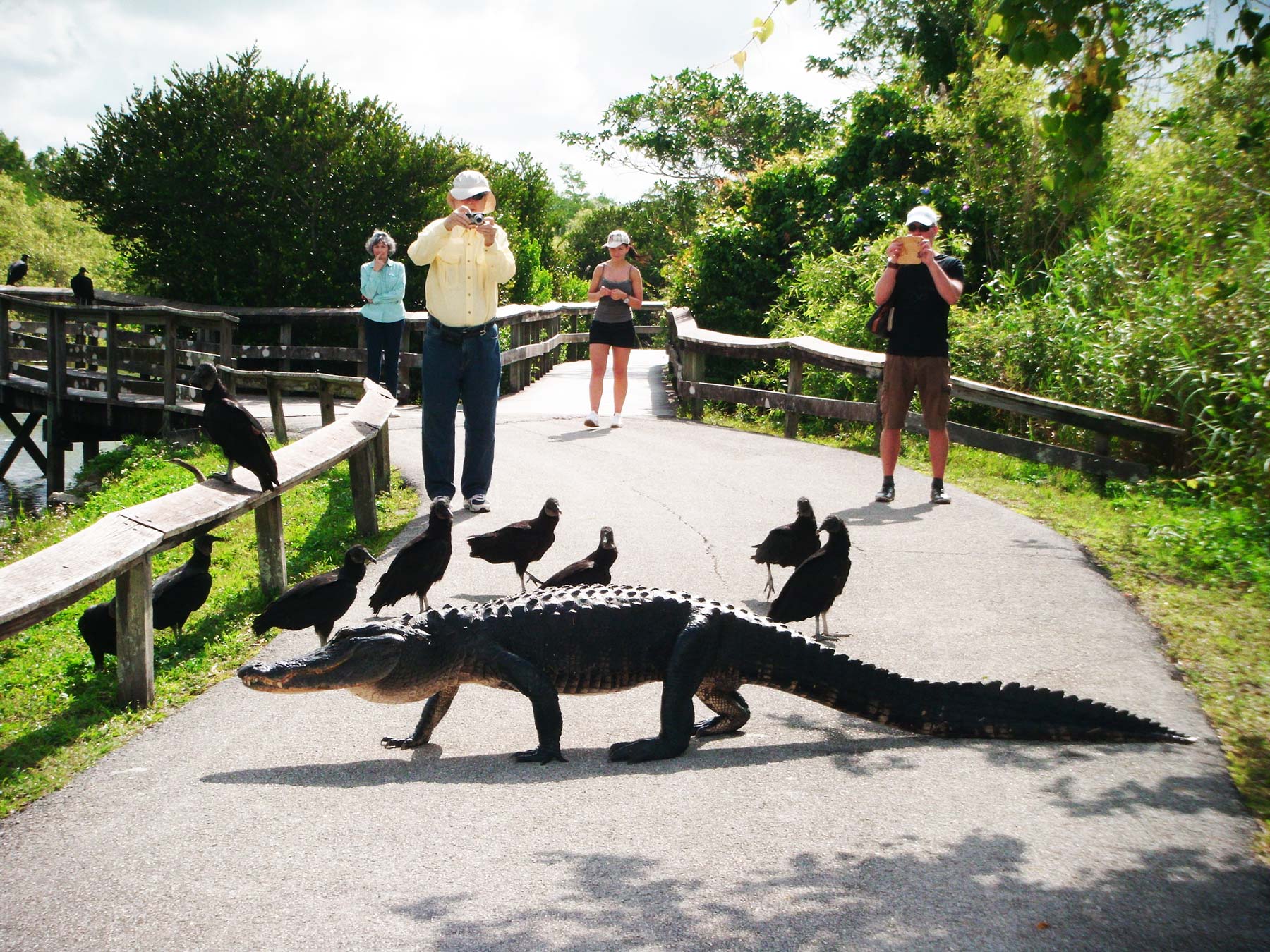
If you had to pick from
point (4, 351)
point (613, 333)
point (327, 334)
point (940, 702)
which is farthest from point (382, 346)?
point (940, 702)

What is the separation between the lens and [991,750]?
4.79 meters

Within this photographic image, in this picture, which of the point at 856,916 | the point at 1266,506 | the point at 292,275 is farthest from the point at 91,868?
the point at 292,275

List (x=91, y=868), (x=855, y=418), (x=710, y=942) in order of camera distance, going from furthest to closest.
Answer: (x=855, y=418)
(x=91, y=868)
(x=710, y=942)

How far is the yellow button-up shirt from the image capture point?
8648mm

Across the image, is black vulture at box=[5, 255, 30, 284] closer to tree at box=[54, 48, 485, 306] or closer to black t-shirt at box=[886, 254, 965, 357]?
tree at box=[54, 48, 485, 306]

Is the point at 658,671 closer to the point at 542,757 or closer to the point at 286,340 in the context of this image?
the point at 542,757

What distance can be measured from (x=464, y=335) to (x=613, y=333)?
5112 mm

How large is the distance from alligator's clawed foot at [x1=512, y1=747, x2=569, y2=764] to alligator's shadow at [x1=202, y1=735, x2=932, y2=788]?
22mm

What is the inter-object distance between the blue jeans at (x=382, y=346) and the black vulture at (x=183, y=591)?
329 inches

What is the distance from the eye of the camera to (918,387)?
32.4 ft

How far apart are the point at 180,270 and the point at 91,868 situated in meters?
22.0

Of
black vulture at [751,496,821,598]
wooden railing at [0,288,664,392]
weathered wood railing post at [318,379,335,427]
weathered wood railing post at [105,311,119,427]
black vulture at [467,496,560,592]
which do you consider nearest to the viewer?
black vulture at [751,496,821,598]

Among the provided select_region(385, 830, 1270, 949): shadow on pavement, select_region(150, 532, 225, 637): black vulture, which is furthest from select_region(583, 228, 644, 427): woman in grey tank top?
select_region(385, 830, 1270, 949): shadow on pavement

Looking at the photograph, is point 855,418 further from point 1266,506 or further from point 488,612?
point 488,612
